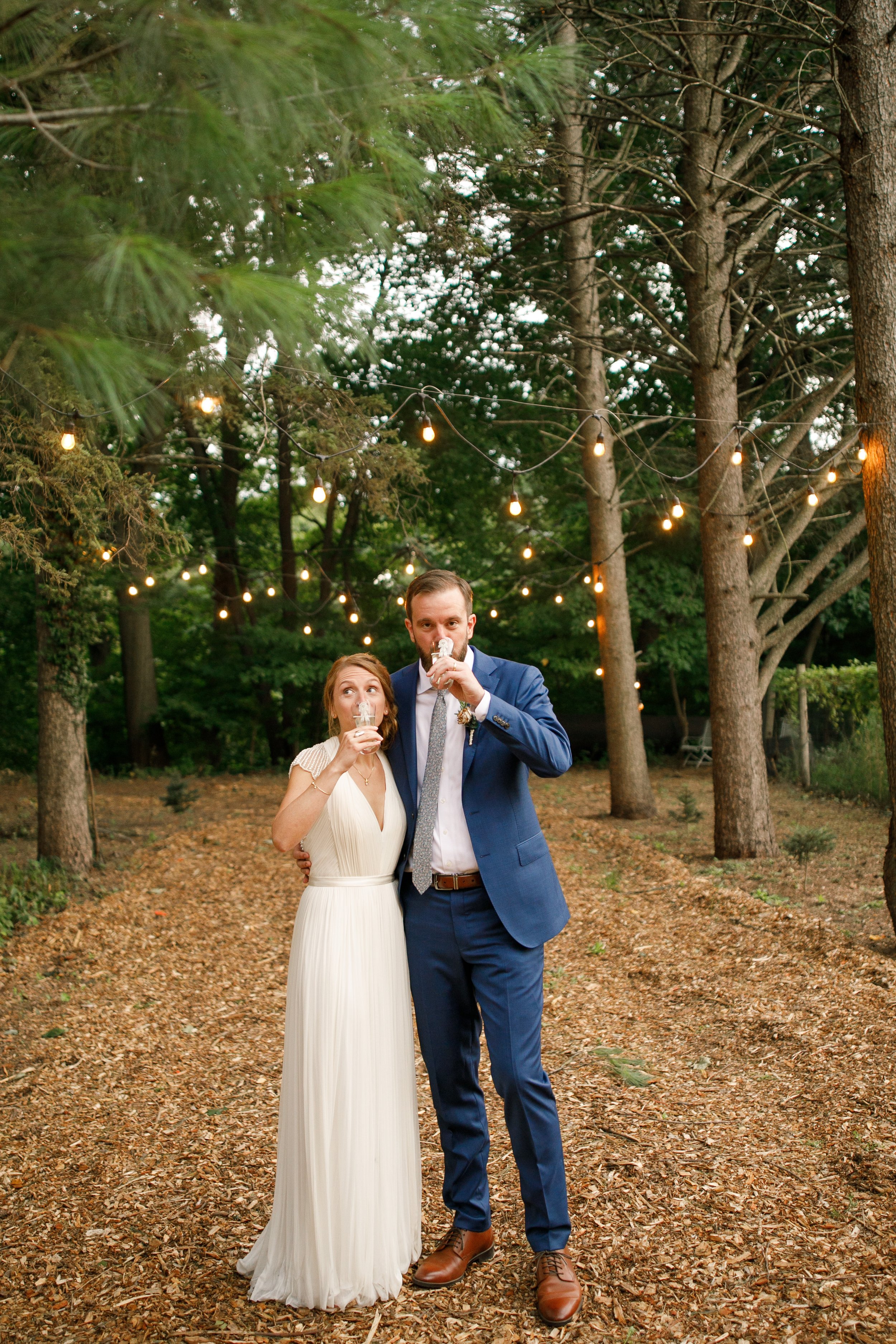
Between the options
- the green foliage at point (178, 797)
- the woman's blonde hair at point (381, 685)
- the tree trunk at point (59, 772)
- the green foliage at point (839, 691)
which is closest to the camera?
the woman's blonde hair at point (381, 685)

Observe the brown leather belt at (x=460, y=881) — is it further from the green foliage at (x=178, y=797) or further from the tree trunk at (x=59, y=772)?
the green foliage at (x=178, y=797)

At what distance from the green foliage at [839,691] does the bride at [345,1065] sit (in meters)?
11.5

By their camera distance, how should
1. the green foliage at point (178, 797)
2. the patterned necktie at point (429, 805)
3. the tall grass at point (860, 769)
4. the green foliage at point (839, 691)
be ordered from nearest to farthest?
the patterned necktie at point (429, 805), the tall grass at point (860, 769), the green foliage at point (178, 797), the green foliage at point (839, 691)

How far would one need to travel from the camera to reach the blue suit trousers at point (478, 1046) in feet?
8.45

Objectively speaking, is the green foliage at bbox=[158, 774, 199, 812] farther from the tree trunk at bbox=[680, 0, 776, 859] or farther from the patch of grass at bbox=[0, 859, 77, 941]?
the tree trunk at bbox=[680, 0, 776, 859]

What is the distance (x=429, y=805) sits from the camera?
2.71 m

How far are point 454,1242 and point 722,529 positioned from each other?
665cm

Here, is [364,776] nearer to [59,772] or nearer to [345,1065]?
A: [345,1065]

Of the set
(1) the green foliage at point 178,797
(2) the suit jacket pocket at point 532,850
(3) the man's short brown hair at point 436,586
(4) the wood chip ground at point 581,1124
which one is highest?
(3) the man's short brown hair at point 436,586

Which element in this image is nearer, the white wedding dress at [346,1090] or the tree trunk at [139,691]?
the white wedding dress at [346,1090]

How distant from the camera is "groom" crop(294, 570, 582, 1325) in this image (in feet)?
8.46

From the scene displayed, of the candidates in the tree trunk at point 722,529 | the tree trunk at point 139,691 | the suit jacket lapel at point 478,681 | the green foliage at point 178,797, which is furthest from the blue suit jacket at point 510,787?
the tree trunk at point 139,691

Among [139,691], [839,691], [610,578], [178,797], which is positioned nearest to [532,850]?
[610,578]

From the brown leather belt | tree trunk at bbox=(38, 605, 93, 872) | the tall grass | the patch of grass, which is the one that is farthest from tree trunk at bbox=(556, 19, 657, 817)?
the brown leather belt
